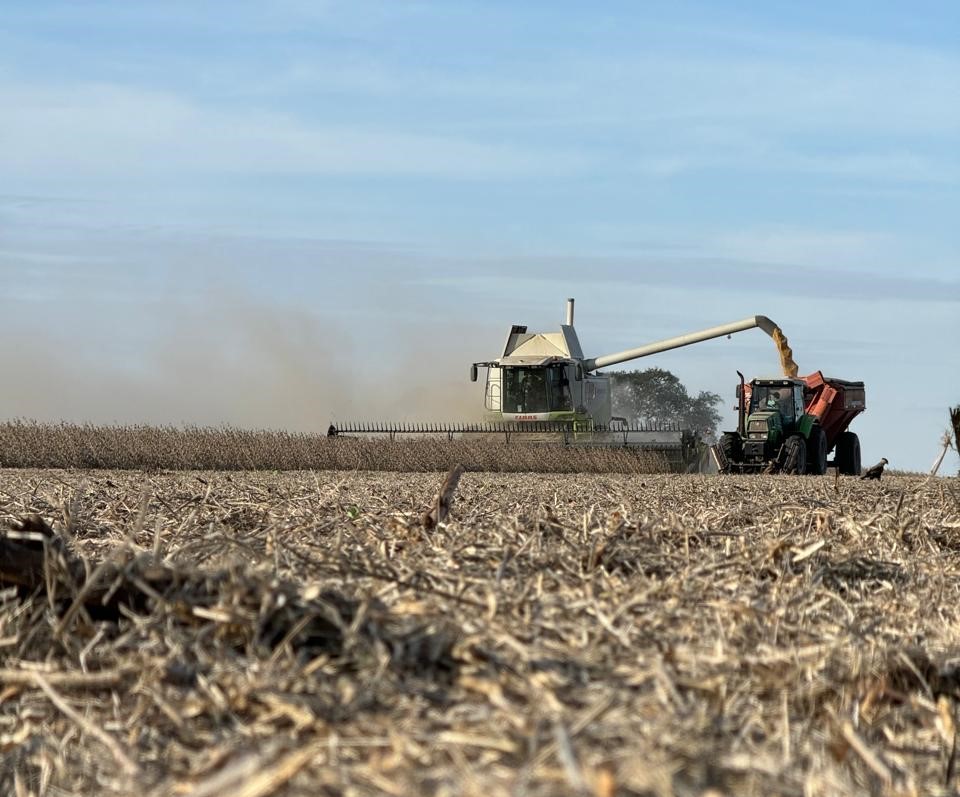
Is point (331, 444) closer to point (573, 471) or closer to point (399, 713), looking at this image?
point (573, 471)

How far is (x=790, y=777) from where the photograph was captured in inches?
102

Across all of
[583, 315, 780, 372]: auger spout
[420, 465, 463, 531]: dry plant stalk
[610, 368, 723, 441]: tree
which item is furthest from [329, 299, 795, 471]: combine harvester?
[610, 368, 723, 441]: tree

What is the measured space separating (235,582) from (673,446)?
25450mm

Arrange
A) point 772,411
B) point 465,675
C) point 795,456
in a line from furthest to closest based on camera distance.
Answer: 1. point 772,411
2. point 795,456
3. point 465,675

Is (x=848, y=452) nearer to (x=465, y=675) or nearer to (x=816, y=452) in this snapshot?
(x=816, y=452)

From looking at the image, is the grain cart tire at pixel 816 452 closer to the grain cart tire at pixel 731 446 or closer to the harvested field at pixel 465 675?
the grain cart tire at pixel 731 446

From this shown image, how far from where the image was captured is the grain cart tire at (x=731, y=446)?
24.2 meters

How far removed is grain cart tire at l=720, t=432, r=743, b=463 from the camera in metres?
24.2

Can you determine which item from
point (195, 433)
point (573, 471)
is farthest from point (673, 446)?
point (195, 433)

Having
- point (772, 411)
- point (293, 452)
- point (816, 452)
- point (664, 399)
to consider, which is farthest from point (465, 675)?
point (664, 399)

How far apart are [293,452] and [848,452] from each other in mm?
10738

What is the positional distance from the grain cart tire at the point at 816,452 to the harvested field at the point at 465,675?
20708mm

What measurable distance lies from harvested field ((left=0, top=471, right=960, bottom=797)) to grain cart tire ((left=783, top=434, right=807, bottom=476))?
19.3m

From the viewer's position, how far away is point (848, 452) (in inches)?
1109
